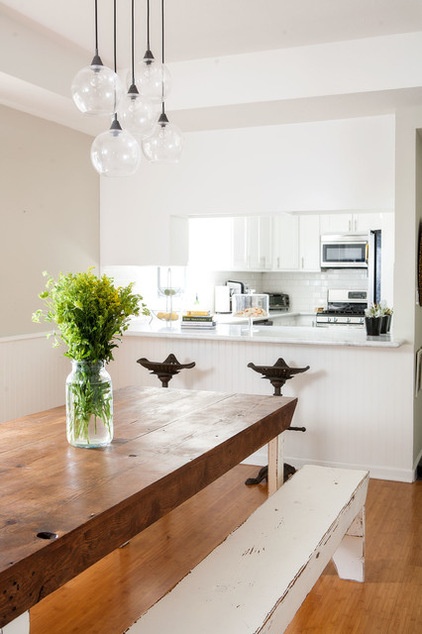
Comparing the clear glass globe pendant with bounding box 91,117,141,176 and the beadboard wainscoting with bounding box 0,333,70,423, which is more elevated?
the clear glass globe pendant with bounding box 91,117,141,176

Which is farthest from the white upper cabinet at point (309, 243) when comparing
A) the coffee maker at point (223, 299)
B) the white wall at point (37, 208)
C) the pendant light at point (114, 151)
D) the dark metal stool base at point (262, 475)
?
the pendant light at point (114, 151)

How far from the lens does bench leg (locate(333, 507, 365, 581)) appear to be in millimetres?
3211

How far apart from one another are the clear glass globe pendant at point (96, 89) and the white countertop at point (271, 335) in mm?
2763

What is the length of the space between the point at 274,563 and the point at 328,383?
2.70 m

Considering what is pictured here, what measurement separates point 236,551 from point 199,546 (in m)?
1.21

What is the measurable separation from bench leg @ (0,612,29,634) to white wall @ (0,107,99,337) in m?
3.29

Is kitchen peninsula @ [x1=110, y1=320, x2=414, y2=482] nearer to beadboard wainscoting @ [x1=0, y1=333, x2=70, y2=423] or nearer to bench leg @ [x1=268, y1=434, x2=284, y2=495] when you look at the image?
beadboard wainscoting @ [x1=0, y1=333, x2=70, y2=423]

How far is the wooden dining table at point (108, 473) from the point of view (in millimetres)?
1649

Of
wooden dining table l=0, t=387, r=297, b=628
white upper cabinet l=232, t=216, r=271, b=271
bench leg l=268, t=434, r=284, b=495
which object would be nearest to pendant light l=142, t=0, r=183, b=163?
wooden dining table l=0, t=387, r=297, b=628

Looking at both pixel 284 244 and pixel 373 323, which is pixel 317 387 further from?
pixel 284 244

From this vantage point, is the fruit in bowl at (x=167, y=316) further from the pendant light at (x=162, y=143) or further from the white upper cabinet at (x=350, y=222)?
the pendant light at (x=162, y=143)

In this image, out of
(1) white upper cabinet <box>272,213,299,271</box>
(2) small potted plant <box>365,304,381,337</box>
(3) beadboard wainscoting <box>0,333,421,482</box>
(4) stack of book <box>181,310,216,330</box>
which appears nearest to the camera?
(3) beadboard wainscoting <box>0,333,421,482</box>

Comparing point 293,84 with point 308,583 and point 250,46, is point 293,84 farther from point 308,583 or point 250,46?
point 308,583

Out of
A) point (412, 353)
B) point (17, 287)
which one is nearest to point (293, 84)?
point (412, 353)
